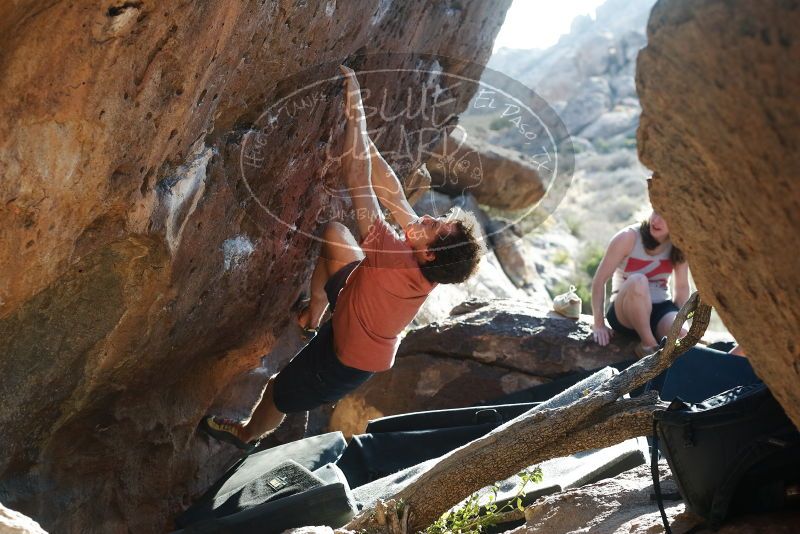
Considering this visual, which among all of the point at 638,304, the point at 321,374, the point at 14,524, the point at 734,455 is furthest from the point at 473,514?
the point at 638,304

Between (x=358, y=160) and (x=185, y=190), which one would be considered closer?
(x=185, y=190)

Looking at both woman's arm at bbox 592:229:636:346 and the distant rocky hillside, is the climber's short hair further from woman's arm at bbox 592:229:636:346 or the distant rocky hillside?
the distant rocky hillside

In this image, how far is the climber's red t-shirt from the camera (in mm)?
4703

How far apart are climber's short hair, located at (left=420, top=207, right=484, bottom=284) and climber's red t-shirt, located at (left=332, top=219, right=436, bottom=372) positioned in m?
0.13

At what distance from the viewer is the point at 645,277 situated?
20.9 ft

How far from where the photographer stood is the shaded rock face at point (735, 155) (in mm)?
2160

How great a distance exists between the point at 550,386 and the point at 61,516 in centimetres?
332

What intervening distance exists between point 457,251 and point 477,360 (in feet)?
9.06

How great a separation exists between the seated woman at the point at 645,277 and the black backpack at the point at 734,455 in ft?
9.99

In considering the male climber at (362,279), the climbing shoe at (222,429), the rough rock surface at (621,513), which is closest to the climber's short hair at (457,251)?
the male climber at (362,279)

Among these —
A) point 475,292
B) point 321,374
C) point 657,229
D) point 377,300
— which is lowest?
point 475,292

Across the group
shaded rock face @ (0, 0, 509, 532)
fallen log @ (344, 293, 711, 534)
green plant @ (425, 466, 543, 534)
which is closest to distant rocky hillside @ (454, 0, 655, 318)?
shaded rock face @ (0, 0, 509, 532)

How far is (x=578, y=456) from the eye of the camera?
516 centimetres

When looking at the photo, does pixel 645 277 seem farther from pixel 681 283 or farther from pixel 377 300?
pixel 377 300
